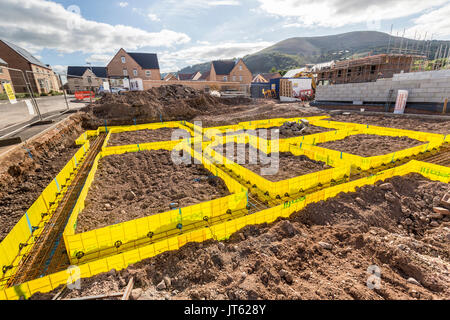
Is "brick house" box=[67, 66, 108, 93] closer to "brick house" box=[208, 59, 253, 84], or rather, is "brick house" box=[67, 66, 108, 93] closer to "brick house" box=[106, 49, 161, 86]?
"brick house" box=[106, 49, 161, 86]

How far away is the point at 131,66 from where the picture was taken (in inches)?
1490

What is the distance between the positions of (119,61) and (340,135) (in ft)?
129

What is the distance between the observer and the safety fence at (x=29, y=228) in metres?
3.73

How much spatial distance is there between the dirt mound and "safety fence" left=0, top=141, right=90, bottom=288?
36.3 feet

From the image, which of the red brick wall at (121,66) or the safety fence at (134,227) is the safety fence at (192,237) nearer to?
the safety fence at (134,227)

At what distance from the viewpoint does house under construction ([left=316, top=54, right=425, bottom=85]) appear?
2273 cm

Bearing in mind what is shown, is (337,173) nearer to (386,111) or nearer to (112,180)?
(112,180)

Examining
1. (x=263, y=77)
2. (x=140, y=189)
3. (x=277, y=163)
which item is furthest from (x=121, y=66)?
(x=277, y=163)

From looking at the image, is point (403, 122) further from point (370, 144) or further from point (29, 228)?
point (29, 228)

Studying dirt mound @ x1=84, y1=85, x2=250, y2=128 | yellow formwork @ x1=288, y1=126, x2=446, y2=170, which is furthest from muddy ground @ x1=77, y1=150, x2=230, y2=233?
dirt mound @ x1=84, y1=85, x2=250, y2=128

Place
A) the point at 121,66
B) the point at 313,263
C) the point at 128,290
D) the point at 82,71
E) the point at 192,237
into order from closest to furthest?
1. the point at 128,290
2. the point at 313,263
3. the point at 192,237
4. the point at 121,66
5. the point at 82,71

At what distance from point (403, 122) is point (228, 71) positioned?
36.8 meters

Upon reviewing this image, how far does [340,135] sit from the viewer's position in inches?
420

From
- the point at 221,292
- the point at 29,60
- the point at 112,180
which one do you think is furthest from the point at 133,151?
the point at 29,60
